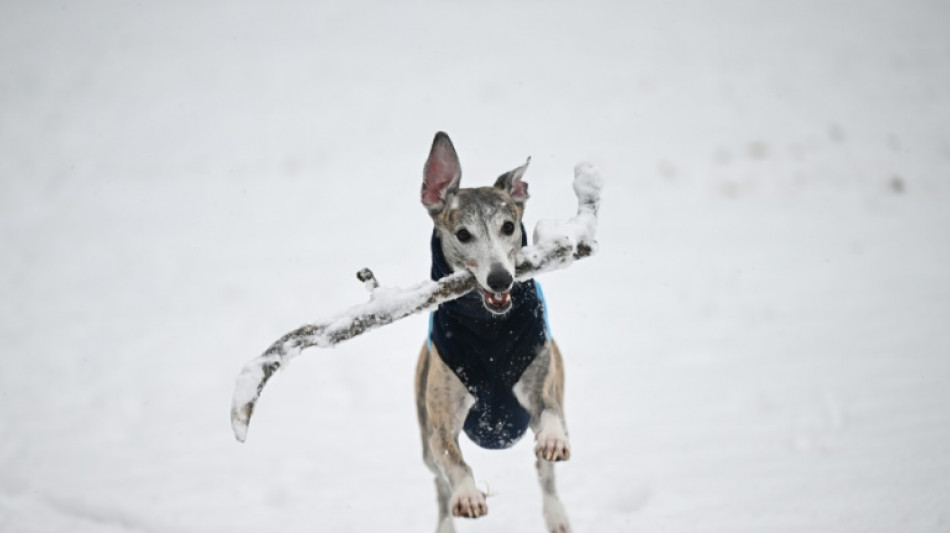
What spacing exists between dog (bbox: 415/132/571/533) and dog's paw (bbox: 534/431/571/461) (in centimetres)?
8

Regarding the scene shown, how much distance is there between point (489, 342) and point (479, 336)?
2.3 inches

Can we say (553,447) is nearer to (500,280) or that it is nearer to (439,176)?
(500,280)

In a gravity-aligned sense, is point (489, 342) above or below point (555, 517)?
above

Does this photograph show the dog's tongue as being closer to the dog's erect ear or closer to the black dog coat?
the black dog coat

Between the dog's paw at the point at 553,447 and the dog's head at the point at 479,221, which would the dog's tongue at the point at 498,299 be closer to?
the dog's head at the point at 479,221

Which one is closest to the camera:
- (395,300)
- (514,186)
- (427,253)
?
(395,300)

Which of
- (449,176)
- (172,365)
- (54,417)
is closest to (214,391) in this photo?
(172,365)

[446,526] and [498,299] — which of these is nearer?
[498,299]

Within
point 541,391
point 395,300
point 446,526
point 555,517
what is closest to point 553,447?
point 541,391

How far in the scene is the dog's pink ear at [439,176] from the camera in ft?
13.7

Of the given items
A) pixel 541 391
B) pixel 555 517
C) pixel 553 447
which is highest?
pixel 541 391

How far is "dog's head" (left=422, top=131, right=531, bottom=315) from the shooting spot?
12.3 feet

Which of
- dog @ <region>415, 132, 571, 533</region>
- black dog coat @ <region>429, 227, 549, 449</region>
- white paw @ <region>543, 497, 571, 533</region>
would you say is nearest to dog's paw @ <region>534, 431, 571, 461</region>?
dog @ <region>415, 132, 571, 533</region>

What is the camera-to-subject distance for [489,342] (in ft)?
13.4
